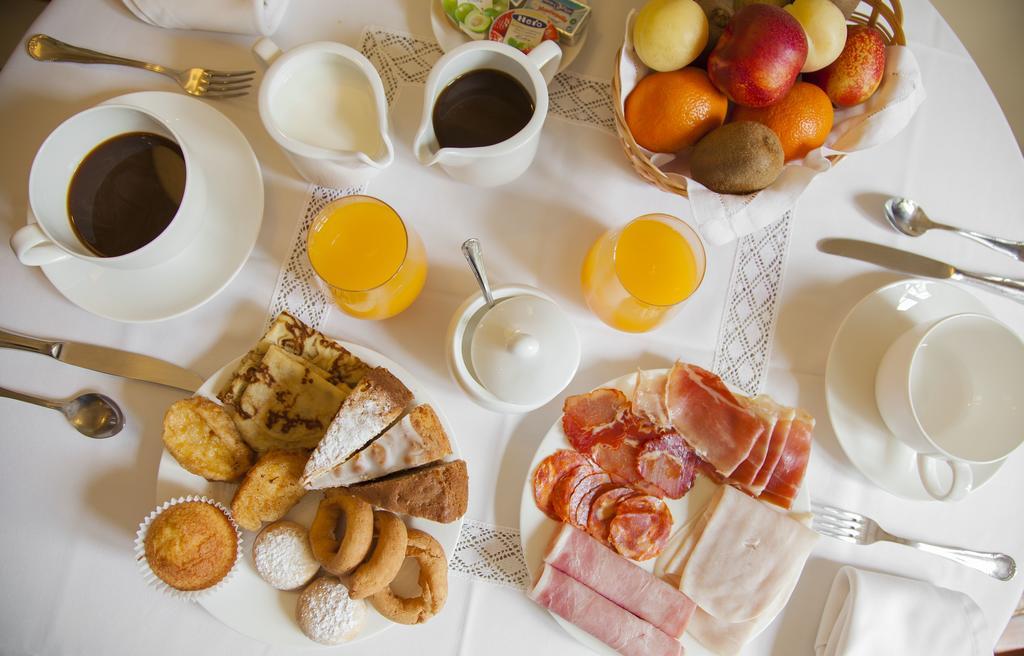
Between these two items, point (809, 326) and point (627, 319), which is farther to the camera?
point (809, 326)

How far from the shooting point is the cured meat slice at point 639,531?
41.1 inches

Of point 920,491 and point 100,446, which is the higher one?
point 920,491

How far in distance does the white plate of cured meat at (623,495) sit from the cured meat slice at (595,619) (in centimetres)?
2

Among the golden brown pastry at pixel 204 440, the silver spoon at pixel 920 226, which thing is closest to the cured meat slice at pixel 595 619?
the golden brown pastry at pixel 204 440

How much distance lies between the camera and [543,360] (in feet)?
3.14

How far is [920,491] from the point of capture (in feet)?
3.51

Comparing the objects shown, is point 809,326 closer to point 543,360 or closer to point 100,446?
point 543,360

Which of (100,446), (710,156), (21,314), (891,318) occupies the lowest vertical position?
(100,446)

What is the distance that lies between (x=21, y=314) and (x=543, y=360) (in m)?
0.94

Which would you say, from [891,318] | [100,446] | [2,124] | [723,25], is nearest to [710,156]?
Result: [723,25]

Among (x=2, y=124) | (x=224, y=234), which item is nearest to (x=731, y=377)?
(x=224, y=234)

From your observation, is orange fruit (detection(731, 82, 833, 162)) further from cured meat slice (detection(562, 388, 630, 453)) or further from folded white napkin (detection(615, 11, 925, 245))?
cured meat slice (detection(562, 388, 630, 453))

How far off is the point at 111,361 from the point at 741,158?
3.62 ft

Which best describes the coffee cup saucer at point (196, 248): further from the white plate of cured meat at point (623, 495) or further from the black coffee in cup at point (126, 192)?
the white plate of cured meat at point (623, 495)
